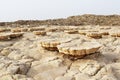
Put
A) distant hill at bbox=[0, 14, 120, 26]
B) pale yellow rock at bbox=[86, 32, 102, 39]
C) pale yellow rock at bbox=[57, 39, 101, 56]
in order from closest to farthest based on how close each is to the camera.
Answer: pale yellow rock at bbox=[57, 39, 101, 56] → pale yellow rock at bbox=[86, 32, 102, 39] → distant hill at bbox=[0, 14, 120, 26]

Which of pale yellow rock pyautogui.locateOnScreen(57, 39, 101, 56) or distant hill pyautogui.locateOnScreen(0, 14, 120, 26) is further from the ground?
pale yellow rock pyautogui.locateOnScreen(57, 39, 101, 56)

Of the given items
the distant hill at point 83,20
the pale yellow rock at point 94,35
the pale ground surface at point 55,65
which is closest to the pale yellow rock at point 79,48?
the pale ground surface at point 55,65

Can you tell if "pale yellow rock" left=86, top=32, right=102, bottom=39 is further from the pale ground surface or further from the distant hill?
the distant hill

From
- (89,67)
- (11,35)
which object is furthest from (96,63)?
(11,35)

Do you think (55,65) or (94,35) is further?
(94,35)

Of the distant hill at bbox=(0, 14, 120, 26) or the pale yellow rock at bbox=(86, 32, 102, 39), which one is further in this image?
the distant hill at bbox=(0, 14, 120, 26)

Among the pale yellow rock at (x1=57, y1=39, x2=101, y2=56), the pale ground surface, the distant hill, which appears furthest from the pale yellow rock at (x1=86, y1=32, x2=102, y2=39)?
the distant hill

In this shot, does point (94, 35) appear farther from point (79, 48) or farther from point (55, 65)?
point (55, 65)

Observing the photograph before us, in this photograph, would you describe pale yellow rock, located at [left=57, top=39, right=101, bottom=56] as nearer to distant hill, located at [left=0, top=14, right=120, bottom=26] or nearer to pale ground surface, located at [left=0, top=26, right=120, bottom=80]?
pale ground surface, located at [left=0, top=26, right=120, bottom=80]

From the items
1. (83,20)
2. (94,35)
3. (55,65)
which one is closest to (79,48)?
(55,65)

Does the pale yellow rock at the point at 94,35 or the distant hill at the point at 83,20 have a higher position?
the pale yellow rock at the point at 94,35

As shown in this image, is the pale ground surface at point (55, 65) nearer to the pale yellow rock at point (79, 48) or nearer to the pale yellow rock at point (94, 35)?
the pale yellow rock at point (79, 48)

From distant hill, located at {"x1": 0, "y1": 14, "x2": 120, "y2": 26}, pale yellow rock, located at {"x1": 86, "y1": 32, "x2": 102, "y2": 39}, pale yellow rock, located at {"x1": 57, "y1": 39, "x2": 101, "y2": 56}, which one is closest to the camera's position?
pale yellow rock, located at {"x1": 57, "y1": 39, "x2": 101, "y2": 56}

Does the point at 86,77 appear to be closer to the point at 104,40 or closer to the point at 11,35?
the point at 104,40
